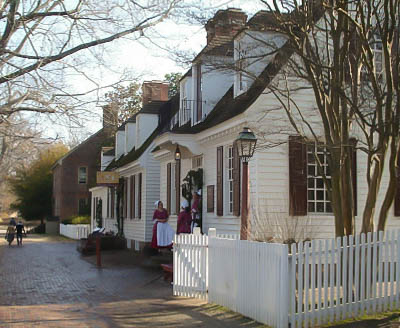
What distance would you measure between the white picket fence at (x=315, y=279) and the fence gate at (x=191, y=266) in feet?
4.79

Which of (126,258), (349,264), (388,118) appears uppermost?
(388,118)

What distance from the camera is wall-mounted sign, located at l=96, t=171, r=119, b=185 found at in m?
27.6

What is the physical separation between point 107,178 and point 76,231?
15.5 metres

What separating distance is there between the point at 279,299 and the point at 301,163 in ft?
22.2

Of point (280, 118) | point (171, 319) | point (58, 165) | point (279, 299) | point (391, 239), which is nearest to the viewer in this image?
point (279, 299)

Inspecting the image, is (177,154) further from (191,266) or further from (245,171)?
(245,171)

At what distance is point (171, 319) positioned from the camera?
9.59 m

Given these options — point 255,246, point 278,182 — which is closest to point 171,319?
point 255,246

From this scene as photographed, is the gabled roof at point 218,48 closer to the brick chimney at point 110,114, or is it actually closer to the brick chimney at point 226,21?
the brick chimney at point 226,21

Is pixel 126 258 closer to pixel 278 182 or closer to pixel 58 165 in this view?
pixel 278 182

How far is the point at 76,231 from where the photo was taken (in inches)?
1667

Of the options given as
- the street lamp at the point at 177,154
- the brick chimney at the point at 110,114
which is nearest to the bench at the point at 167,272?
the brick chimney at the point at 110,114

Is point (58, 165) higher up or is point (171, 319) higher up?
point (58, 165)

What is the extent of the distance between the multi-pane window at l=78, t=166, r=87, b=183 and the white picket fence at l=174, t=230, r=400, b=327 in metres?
49.0
